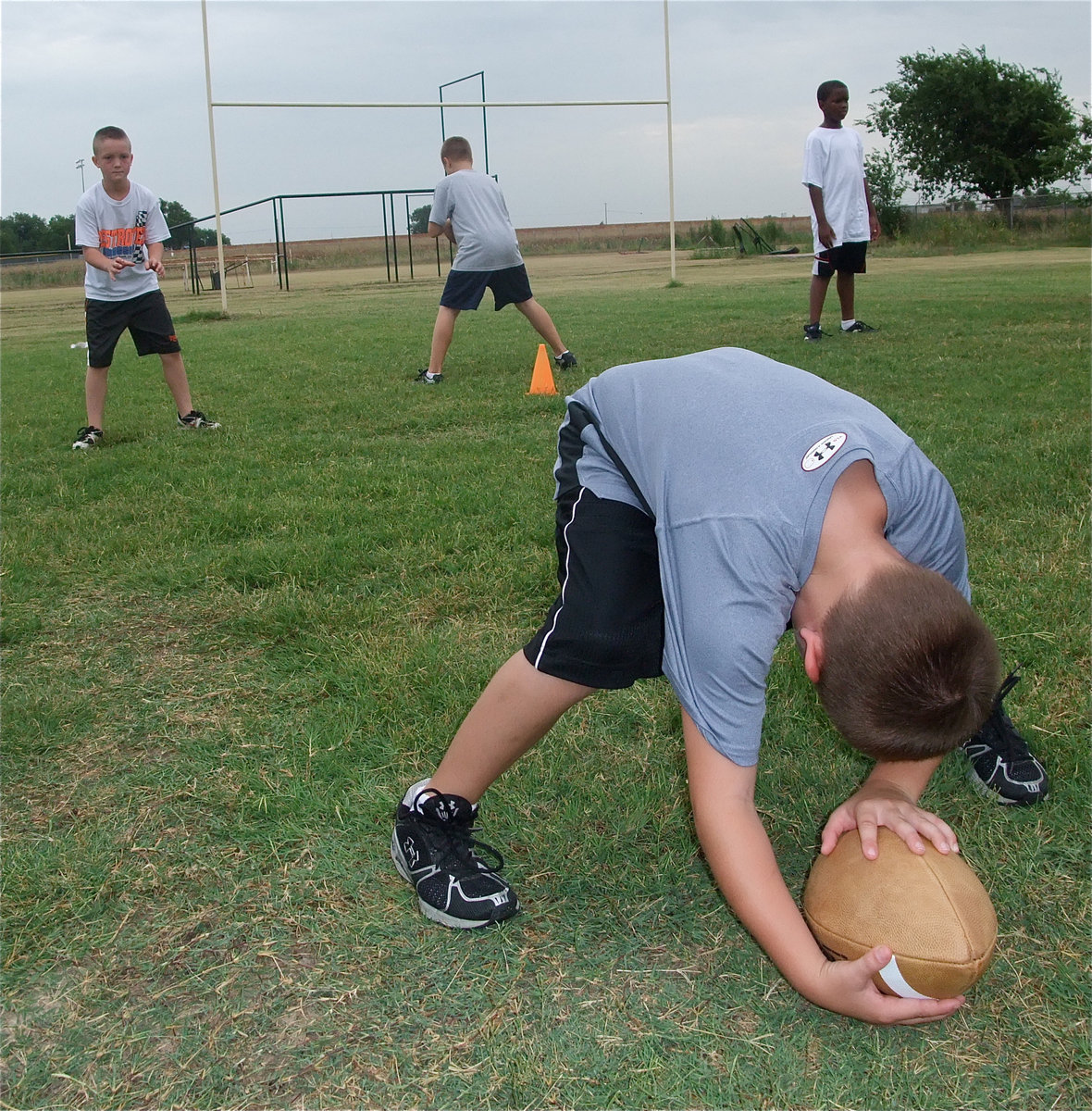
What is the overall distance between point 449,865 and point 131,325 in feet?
17.9

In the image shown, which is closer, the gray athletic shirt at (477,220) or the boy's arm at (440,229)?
the gray athletic shirt at (477,220)

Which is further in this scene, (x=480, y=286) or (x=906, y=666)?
(x=480, y=286)

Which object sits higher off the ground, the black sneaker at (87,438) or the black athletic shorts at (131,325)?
the black athletic shorts at (131,325)

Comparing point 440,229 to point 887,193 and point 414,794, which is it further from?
point 887,193

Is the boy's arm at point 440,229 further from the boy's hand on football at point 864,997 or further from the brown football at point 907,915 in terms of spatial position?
the boy's hand on football at point 864,997

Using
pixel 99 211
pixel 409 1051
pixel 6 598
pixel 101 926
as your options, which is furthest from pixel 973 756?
pixel 99 211

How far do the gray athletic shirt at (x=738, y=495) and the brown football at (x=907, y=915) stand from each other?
1.25 feet

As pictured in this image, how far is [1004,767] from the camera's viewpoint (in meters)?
2.59

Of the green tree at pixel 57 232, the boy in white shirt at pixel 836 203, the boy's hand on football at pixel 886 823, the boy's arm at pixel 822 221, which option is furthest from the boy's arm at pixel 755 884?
the green tree at pixel 57 232

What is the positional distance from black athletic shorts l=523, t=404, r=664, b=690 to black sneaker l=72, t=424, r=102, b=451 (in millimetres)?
4865

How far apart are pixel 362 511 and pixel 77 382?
5.55 meters

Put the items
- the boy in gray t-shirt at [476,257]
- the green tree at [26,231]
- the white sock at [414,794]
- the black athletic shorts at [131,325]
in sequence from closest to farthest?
the white sock at [414,794] < the black athletic shorts at [131,325] < the boy in gray t-shirt at [476,257] < the green tree at [26,231]

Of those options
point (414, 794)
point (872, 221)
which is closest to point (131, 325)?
point (414, 794)

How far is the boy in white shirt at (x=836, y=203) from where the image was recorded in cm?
942
